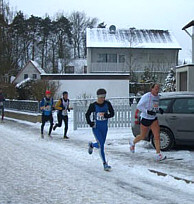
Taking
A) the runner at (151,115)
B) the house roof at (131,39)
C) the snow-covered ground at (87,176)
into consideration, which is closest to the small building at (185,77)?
the snow-covered ground at (87,176)

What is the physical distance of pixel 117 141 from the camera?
12078 millimetres

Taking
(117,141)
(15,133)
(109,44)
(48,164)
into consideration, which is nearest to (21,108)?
(15,133)

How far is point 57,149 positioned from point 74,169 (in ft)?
9.32

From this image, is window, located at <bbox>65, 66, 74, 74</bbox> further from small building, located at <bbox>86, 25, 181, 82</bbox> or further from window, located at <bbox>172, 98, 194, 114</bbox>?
window, located at <bbox>172, 98, 194, 114</bbox>

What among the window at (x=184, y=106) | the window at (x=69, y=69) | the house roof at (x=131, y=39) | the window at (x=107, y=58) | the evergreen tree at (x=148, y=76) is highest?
the house roof at (x=131, y=39)

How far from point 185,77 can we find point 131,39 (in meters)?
26.1

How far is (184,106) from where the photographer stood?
981 cm

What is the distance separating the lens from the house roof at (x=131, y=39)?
4312 centimetres

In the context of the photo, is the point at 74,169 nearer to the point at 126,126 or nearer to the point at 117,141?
the point at 117,141

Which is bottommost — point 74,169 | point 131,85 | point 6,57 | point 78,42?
point 74,169

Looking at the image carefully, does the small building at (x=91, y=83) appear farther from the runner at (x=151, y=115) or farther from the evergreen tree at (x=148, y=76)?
the runner at (x=151, y=115)

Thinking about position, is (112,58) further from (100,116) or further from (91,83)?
(100,116)

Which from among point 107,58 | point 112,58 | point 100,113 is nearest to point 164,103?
point 100,113

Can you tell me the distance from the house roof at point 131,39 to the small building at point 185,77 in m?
23.4
